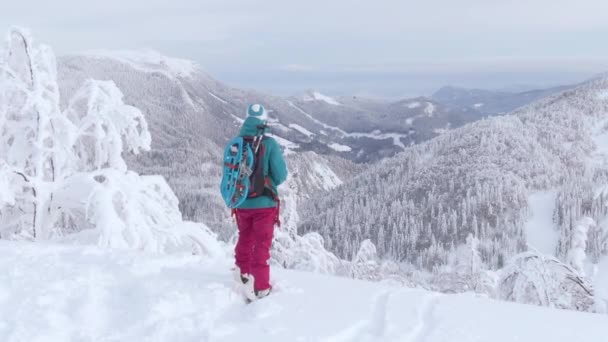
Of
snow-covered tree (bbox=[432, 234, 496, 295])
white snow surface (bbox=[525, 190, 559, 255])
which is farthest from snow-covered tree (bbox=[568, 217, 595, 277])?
white snow surface (bbox=[525, 190, 559, 255])

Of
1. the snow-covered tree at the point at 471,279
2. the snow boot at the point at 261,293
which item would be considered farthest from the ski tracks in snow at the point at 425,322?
the snow-covered tree at the point at 471,279

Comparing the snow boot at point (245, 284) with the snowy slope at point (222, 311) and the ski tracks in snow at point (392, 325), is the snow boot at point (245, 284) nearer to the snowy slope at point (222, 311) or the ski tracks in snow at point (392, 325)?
the snowy slope at point (222, 311)

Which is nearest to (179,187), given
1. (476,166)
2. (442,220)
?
(442,220)

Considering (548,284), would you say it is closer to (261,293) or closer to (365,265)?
(261,293)

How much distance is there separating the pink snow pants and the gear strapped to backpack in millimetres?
228

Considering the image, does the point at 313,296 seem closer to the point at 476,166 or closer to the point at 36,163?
the point at 36,163

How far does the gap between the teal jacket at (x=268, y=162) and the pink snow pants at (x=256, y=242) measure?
8cm

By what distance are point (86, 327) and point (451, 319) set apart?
359 cm

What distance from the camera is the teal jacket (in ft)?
17.5

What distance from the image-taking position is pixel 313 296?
5285 millimetres

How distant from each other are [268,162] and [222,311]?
1744mm

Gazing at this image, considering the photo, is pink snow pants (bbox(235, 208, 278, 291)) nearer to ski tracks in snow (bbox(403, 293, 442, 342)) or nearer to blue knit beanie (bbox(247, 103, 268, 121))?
blue knit beanie (bbox(247, 103, 268, 121))

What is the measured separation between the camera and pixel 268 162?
17.7 feet

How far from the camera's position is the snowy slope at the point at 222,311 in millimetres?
4285
